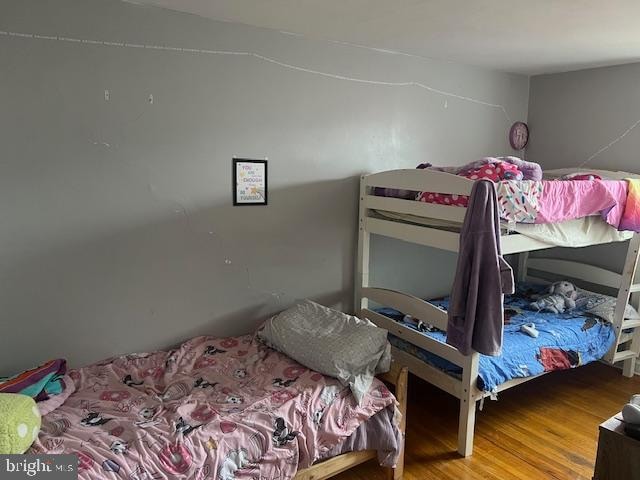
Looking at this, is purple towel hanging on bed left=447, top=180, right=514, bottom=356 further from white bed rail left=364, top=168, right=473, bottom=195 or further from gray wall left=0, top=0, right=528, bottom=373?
gray wall left=0, top=0, right=528, bottom=373

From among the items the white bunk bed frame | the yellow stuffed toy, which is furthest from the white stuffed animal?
the yellow stuffed toy

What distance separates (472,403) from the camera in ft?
8.01

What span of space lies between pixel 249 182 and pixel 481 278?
4.40ft

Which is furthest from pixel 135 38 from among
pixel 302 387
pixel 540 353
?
pixel 540 353

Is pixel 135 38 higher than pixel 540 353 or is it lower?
higher

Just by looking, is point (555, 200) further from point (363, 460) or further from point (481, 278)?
point (363, 460)

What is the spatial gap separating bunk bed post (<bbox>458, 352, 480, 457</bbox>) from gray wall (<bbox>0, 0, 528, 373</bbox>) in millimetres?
1008

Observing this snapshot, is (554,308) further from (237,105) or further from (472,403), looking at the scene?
(237,105)

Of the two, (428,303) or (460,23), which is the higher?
(460,23)

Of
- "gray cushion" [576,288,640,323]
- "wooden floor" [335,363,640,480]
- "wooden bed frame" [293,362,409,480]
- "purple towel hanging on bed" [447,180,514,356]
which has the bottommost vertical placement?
"wooden floor" [335,363,640,480]

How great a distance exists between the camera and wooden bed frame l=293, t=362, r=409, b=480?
200 centimetres

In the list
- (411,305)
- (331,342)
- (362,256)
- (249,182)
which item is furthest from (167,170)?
(411,305)

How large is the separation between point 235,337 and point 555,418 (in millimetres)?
1985

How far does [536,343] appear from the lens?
9.11 feet
